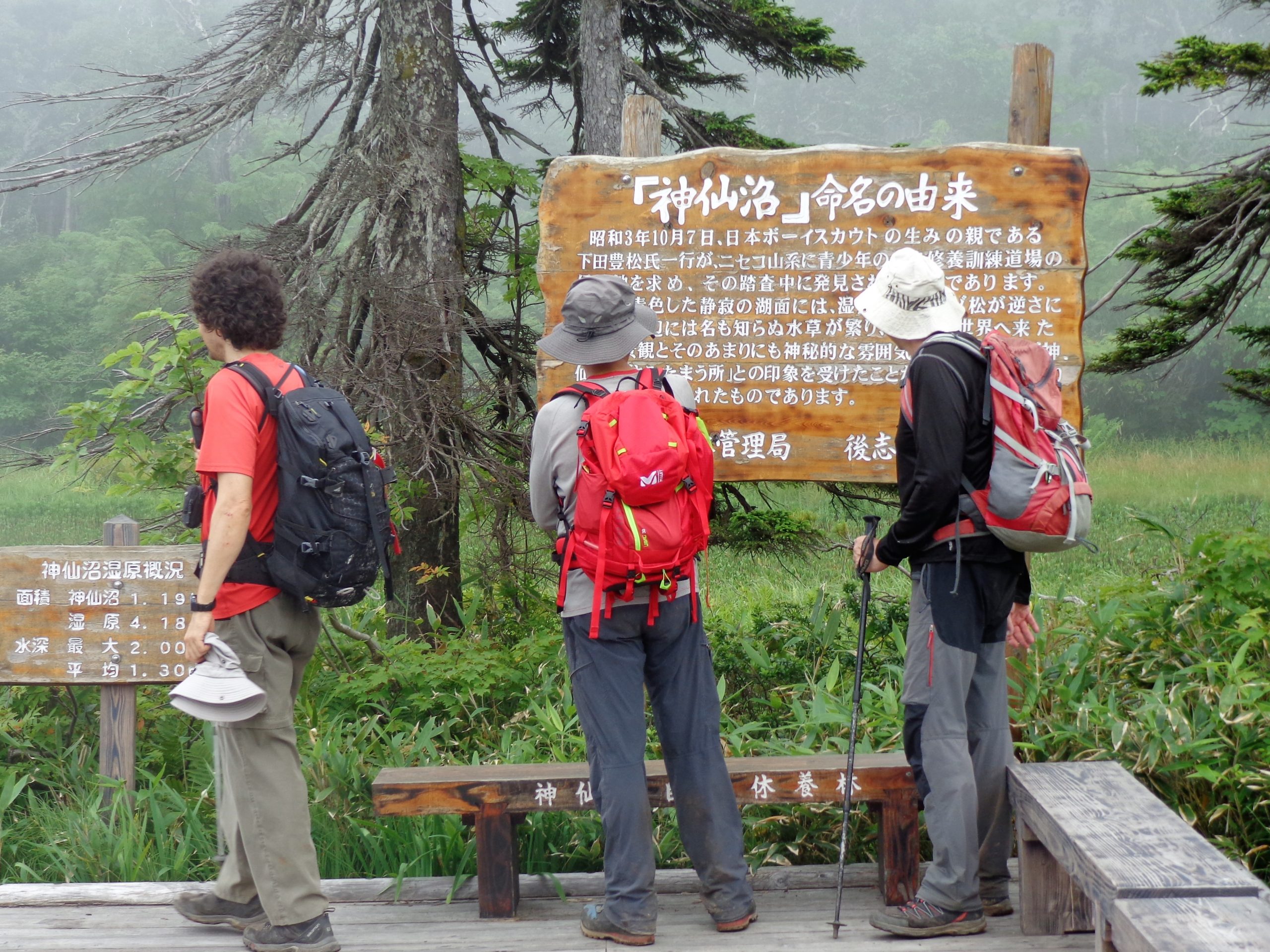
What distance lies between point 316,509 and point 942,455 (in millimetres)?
1678

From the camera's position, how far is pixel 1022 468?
294 centimetres

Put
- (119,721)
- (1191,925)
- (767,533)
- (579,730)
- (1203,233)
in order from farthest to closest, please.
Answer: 1. (767,533)
2. (1203,233)
3. (579,730)
4. (119,721)
5. (1191,925)

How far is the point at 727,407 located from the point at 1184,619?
2.11 metres

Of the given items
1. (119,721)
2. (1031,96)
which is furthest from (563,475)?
(1031,96)

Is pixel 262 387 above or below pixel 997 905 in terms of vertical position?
above

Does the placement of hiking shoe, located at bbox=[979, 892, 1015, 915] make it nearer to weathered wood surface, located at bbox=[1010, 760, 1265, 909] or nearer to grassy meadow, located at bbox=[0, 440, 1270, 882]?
weathered wood surface, located at bbox=[1010, 760, 1265, 909]

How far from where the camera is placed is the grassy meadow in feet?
12.4

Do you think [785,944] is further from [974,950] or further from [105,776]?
[105,776]

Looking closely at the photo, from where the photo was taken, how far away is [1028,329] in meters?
4.21

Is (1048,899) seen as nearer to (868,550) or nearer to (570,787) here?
(868,550)

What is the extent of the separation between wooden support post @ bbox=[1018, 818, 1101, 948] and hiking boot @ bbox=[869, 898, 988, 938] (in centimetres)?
14

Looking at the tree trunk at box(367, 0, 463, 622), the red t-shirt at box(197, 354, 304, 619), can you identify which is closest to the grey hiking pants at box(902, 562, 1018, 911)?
the red t-shirt at box(197, 354, 304, 619)

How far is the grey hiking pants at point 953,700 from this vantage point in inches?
118

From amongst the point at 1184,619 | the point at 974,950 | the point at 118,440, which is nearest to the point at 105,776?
the point at 118,440
